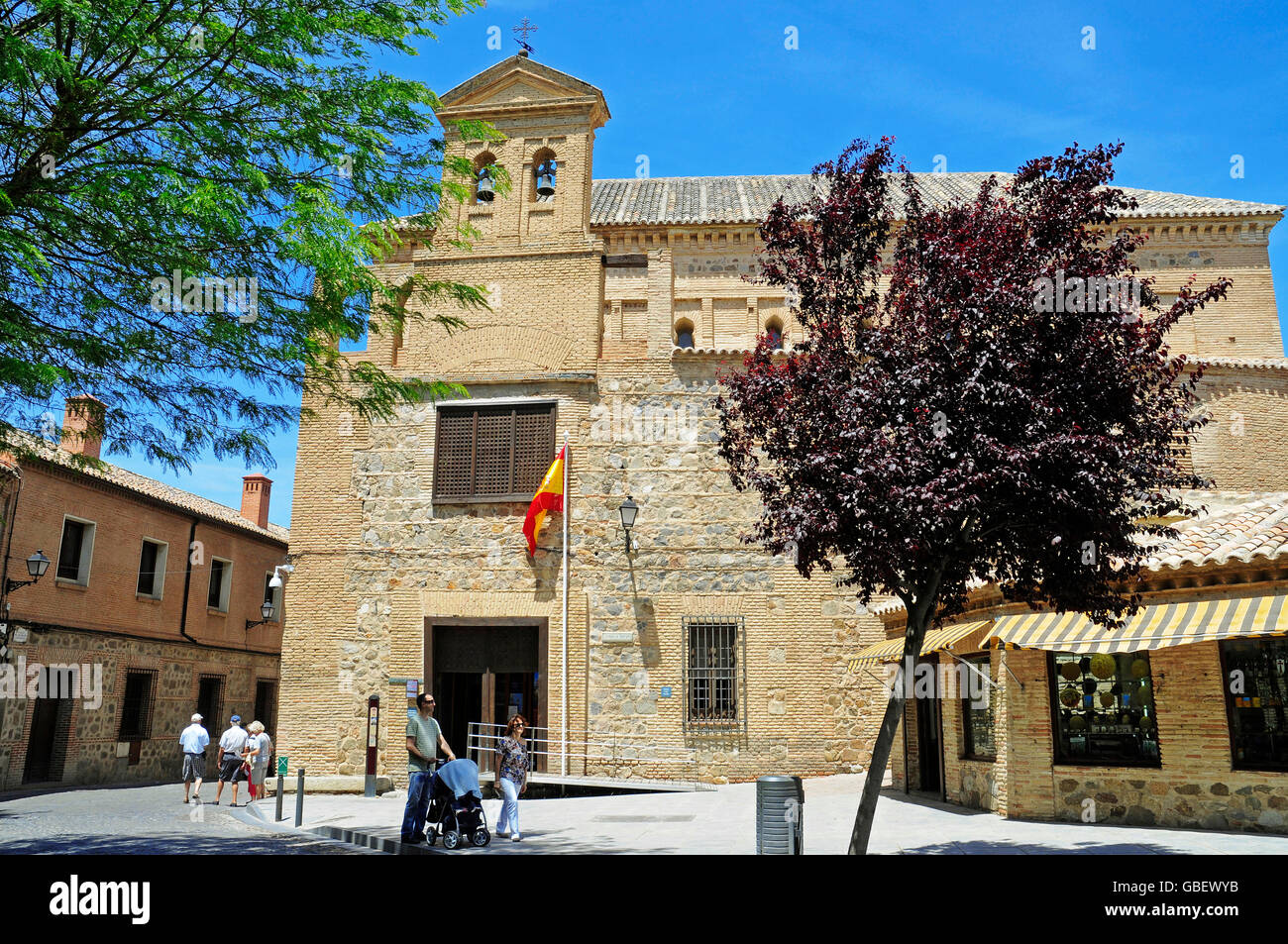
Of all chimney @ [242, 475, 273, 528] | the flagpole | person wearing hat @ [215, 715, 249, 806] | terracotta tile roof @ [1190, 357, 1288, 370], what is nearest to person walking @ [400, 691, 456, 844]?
the flagpole

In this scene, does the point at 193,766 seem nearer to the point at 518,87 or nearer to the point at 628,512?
the point at 628,512

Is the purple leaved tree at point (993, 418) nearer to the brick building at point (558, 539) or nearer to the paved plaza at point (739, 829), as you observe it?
the paved plaza at point (739, 829)

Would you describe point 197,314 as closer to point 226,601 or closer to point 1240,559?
point 1240,559

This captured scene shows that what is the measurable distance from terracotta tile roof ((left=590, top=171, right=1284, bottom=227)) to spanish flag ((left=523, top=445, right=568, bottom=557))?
660cm

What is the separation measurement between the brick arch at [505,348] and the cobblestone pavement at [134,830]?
9.53m

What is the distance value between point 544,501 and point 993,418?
1138 cm

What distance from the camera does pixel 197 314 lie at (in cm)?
850

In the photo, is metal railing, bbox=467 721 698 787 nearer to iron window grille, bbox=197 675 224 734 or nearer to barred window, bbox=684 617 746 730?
barred window, bbox=684 617 746 730

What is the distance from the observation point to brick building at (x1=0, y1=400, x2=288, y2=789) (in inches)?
837

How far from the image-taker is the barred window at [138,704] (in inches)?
966

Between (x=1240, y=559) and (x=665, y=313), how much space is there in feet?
39.6

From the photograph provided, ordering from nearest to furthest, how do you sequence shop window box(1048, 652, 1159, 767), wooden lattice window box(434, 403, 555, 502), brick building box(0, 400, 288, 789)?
shop window box(1048, 652, 1159, 767), wooden lattice window box(434, 403, 555, 502), brick building box(0, 400, 288, 789)

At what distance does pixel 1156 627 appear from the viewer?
10.9 metres

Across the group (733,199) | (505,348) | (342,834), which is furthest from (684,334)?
(342,834)
